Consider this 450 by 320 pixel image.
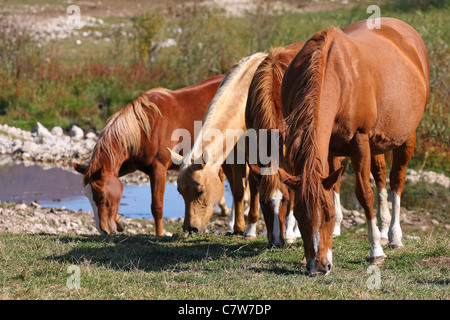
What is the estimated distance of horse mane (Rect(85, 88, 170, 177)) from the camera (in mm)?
8008

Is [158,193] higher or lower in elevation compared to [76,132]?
higher

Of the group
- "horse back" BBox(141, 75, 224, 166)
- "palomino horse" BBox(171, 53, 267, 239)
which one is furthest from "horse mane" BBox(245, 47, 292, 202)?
"horse back" BBox(141, 75, 224, 166)

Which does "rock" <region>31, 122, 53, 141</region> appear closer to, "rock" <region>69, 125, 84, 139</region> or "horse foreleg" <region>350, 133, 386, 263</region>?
"rock" <region>69, 125, 84, 139</region>

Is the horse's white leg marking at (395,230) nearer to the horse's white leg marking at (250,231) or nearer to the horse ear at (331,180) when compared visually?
the horse's white leg marking at (250,231)

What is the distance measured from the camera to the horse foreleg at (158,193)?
8.32 metres

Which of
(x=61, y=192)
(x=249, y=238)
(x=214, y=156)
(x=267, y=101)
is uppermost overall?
(x=267, y=101)

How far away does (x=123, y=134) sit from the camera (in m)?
8.15

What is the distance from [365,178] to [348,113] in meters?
0.67

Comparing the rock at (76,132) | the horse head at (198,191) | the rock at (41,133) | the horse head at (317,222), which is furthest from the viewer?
the rock at (76,132)

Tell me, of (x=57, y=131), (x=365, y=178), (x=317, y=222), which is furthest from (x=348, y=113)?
(x=57, y=131)

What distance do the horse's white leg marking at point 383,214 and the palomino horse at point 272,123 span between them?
97cm

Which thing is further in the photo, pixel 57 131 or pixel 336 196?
pixel 57 131

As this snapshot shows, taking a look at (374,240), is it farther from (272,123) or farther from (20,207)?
(20,207)

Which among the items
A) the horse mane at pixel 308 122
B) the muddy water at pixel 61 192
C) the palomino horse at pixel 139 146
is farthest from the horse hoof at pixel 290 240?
the muddy water at pixel 61 192
